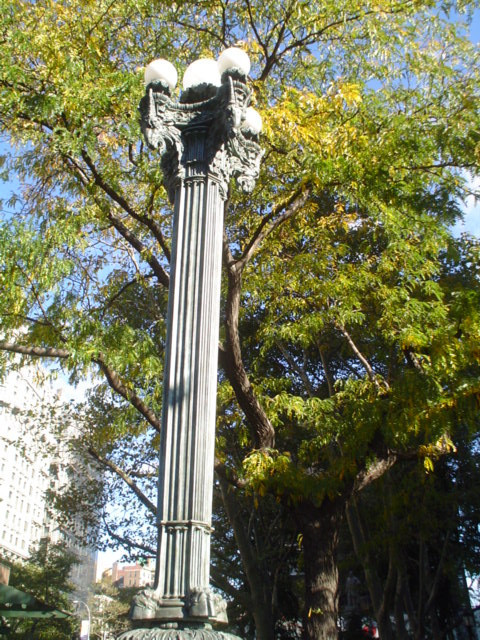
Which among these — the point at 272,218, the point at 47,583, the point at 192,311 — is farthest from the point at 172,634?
the point at 47,583

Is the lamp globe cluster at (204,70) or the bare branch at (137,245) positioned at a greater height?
the bare branch at (137,245)

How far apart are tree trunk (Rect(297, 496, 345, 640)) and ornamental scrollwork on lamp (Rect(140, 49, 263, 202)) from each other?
20.1 feet

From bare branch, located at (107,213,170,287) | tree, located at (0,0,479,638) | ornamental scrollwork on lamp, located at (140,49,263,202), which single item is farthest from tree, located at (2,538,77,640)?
ornamental scrollwork on lamp, located at (140,49,263,202)

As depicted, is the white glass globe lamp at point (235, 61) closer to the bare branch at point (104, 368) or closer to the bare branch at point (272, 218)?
the bare branch at point (272, 218)

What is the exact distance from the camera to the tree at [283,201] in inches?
364

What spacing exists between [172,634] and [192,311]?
2.26 meters

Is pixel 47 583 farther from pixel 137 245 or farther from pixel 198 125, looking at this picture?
pixel 198 125

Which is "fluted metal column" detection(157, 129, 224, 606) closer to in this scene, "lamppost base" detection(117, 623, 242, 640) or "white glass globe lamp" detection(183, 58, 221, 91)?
"lamppost base" detection(117, 623, 242, 640)

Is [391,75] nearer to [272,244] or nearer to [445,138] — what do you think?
[445,138]

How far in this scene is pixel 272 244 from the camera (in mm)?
11703

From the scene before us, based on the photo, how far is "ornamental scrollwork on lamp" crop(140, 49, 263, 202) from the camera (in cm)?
585

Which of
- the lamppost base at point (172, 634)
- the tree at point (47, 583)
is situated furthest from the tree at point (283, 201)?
the tree at point (47, 583)

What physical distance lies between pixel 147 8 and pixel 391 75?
400 centimetres

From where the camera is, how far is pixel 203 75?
20.0 feet
